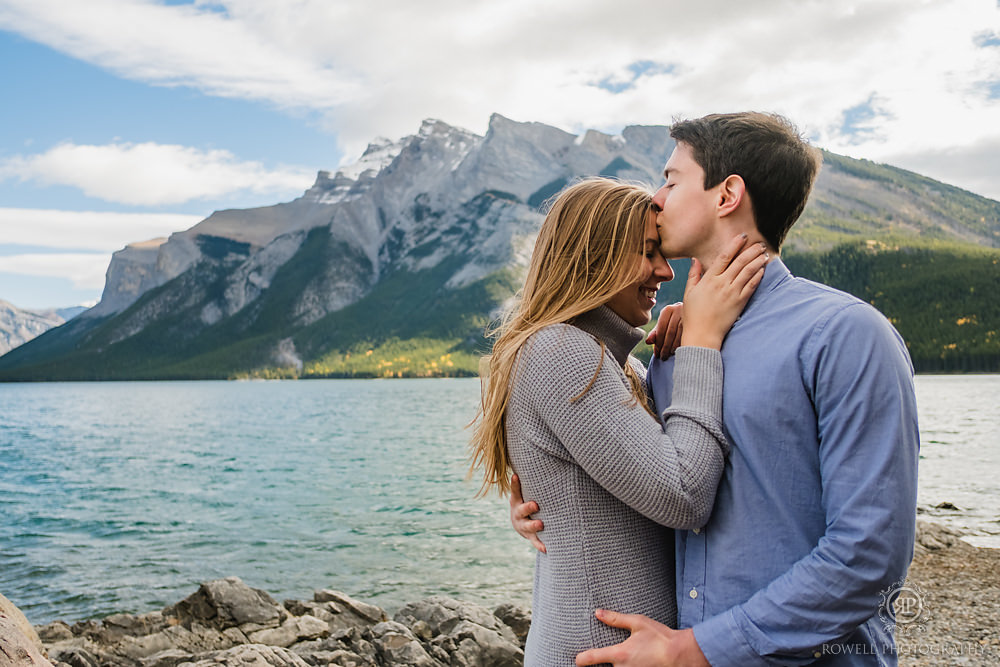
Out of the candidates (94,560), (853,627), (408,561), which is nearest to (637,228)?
(853,627)

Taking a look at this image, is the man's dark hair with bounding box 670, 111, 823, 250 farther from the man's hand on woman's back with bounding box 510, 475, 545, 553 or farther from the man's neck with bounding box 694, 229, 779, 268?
the man's hand on woman's back with bounding box 510, 475, 545, 553

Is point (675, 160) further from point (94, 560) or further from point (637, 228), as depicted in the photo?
point (94, 560)

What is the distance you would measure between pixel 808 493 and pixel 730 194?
0.91 meters

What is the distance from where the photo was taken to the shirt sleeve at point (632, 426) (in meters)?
2.04

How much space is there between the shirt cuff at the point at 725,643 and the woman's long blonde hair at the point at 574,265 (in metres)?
0.69

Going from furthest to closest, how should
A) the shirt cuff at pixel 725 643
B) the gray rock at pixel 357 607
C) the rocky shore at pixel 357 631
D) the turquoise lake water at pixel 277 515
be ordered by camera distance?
1. the turquoise lake water at pixel 277 515
2. the gray rock at pixel 357 607
3. the rocky shore at pixel 357 631
4. the shirt cuff at pixel 725 643

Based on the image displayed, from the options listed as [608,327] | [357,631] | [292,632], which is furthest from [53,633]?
[608,327]

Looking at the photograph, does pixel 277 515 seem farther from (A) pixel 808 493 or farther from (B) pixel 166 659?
(A) pixel 808 493

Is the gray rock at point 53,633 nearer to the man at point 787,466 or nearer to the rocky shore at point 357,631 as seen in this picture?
the rocky shore at point 357,631

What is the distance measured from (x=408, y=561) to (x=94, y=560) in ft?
24.6

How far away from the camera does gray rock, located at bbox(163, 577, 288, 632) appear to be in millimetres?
10336

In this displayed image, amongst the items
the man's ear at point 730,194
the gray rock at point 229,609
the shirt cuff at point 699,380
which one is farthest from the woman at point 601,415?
the gray rock at point 229,609

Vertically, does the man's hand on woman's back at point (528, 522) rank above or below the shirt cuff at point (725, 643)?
above

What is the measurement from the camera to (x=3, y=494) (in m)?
29.6
